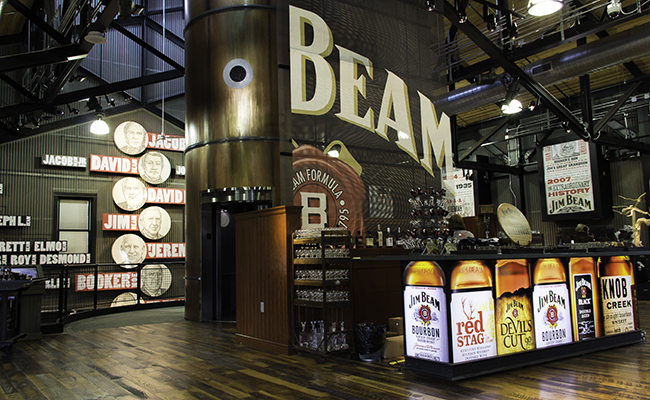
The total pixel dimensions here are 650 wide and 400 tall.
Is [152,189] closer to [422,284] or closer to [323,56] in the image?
[323,56]

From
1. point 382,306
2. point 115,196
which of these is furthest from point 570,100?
point 115,196

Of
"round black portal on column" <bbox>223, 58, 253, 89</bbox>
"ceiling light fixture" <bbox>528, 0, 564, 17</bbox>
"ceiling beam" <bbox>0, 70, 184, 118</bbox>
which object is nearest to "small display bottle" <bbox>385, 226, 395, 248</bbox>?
"ceiling light fixture" <bbox>528, 0, 564, 17</bbox>

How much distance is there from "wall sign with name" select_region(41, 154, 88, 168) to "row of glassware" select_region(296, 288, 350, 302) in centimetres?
892

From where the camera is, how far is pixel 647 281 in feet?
37.4

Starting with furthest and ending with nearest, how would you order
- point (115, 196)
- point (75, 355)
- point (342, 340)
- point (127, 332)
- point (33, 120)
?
1. point (115, 196)
2. point (33, 120)
3. point (127, 332)
4. point (75, 355)
5. point (342, 340)

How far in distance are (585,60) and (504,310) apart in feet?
22.1

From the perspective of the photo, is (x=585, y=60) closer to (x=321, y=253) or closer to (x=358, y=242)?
(x=358, y=242)

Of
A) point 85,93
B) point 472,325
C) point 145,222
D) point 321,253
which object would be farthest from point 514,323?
point 145,222

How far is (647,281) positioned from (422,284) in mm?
9599

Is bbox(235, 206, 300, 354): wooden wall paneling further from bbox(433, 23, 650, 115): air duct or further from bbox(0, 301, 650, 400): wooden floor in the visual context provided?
bbox(433, 23, 650, 115): air duct

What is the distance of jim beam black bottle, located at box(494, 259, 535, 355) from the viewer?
15.5ft

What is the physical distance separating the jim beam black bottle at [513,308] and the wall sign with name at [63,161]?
436 inches

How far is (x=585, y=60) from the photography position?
9.27 metres

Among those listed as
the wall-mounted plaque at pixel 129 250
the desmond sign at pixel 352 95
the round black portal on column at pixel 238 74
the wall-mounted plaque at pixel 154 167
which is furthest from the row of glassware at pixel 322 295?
the wall-mounted plaque at pixel 154 167
